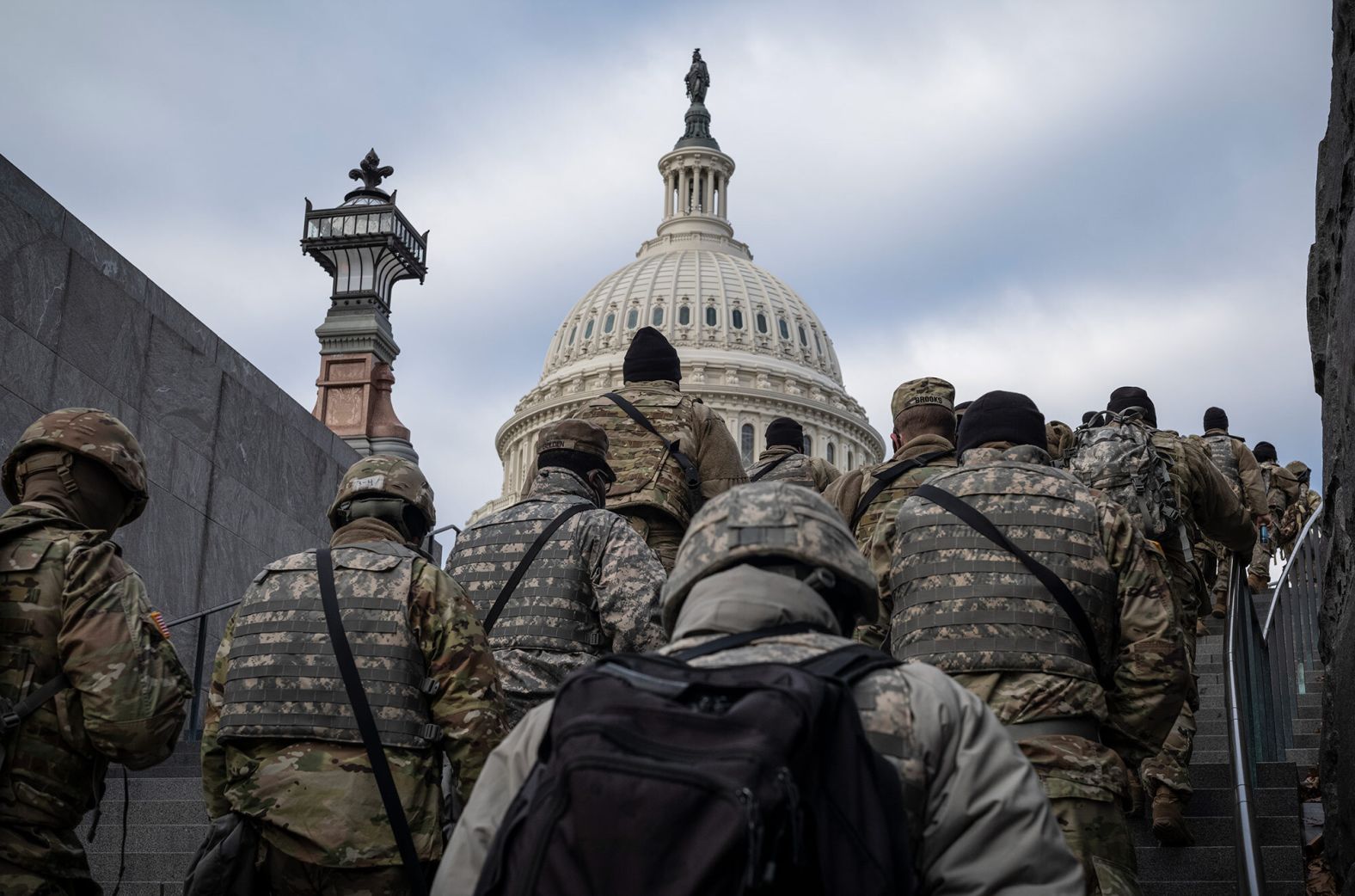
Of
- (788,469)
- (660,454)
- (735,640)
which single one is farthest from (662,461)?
(735,640)

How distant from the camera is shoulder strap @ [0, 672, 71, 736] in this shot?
4.19 meters

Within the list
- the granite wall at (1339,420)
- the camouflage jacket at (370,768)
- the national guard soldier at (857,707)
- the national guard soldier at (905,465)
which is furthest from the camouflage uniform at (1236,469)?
the national guard soldier at (857,707)

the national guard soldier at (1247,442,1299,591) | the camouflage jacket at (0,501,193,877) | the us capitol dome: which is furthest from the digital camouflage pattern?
the us capitol dome

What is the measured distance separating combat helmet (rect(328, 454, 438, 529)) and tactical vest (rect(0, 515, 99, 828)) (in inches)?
37.6

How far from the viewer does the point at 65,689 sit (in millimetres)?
4336

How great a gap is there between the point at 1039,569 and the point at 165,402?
30.4 ft

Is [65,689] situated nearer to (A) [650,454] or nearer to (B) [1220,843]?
(A) [650,454]

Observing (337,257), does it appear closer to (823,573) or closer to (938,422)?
(938,422)

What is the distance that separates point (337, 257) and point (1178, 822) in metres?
17.7

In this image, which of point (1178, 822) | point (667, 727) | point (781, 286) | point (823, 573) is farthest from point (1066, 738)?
point (781, 286)

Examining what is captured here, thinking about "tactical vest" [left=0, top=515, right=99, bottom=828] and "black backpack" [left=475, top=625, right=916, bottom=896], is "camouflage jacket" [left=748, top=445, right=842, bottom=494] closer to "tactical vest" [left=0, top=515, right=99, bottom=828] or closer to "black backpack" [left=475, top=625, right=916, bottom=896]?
"tactical vest" [left=0, top=515, right=99, bottom=828]

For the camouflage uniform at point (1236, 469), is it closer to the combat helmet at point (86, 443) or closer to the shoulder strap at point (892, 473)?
the shoulder strap at point (892, 473)

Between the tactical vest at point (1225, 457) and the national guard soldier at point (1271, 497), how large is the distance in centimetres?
511

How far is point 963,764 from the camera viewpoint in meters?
2.79
